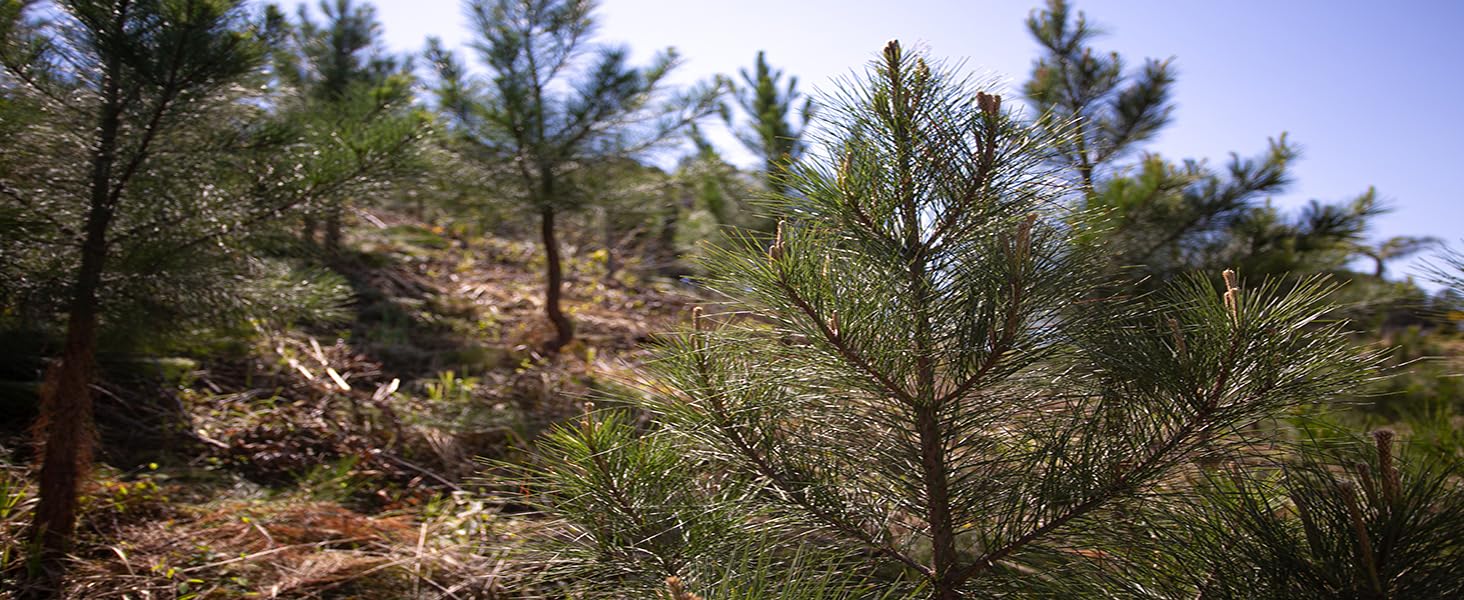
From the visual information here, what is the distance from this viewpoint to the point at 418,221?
999cm

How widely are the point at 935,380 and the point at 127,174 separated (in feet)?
8.66

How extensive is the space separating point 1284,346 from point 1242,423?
6.5 inches

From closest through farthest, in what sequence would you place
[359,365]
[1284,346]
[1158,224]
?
[1284,346], [1158,224], [359,365]

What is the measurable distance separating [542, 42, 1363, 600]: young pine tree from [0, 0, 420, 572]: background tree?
200 cm

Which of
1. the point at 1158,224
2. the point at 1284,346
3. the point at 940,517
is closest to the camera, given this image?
the point at 1284,346

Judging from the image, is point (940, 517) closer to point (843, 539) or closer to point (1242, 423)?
point (843, 539)

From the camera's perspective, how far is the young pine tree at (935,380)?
155cm

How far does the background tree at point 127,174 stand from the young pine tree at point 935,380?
6.58 feet

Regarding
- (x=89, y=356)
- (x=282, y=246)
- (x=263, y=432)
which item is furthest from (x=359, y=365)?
(x=89, y=356)

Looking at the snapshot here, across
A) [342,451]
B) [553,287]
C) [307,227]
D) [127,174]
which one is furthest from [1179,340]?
[553,287]

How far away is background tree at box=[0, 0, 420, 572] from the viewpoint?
2756mm

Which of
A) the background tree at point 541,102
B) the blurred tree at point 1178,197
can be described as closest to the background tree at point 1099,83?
the blurred tree at point 1178,197

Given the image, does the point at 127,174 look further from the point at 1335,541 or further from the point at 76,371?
the point at 1335,541

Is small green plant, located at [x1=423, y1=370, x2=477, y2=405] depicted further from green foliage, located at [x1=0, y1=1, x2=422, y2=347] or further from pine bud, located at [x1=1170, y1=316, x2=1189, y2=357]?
pine bud, located at [x1=1170, y1=316, x2=1189, y2=357]
